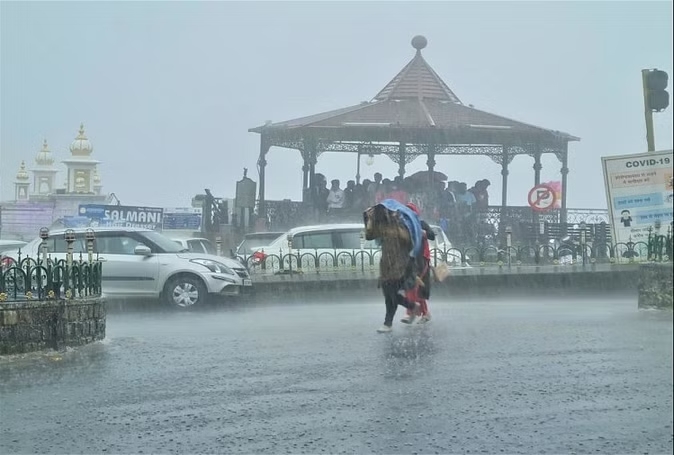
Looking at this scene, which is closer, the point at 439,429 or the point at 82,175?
the point at 439,429

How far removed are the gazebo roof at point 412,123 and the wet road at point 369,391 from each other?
40.7 ft

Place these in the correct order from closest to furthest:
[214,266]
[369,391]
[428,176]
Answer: [369,391], [214,266], [428,176]

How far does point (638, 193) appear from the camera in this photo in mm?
3246

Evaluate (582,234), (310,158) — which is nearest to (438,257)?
(582,234)

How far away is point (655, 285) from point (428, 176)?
19.0 m

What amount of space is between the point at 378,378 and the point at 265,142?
16.1 meters

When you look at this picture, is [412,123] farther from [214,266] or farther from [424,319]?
[424,319]

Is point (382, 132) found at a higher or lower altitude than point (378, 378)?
higher

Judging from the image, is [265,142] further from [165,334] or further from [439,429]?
[439,429]

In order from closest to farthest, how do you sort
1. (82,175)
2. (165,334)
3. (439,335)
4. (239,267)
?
(439,335), (165,334), (239,267), (82,175)

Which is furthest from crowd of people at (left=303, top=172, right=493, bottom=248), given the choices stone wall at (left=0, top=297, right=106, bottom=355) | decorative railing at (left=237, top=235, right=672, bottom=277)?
stone wall at (left=0, top=297, right=106, bottom=355)

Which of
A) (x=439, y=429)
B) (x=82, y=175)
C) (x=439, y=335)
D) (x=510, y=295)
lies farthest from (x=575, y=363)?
(x=82, y=175)

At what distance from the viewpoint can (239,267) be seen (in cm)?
1377

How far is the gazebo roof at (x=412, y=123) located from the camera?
68.8ft
